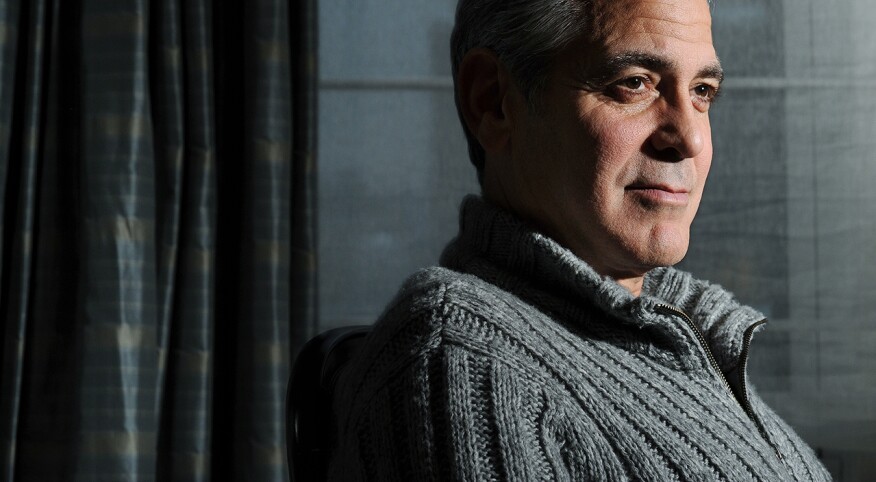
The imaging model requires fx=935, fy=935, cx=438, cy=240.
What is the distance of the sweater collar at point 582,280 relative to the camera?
92 centimetres

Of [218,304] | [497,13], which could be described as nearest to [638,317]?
[497,13]

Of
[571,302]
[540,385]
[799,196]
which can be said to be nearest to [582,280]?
[571,302]

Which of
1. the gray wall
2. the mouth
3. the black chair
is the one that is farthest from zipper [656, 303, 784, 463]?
the gray wall

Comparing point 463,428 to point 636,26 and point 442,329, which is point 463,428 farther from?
point 636,26

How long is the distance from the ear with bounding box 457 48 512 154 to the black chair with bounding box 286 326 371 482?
0.28m

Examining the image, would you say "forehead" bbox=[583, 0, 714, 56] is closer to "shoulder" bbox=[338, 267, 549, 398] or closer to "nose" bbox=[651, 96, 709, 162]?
"nose" bbox=[651, 96, 709, 162]

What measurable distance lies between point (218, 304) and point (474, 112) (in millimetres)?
1107

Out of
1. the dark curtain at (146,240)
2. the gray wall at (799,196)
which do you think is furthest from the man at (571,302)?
the gray wall at (799,196)

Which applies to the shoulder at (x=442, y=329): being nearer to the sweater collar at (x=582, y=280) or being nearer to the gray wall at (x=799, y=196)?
the sweater collar at (x=582, y=280)

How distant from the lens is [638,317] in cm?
92

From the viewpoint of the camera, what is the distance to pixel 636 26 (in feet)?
3.10

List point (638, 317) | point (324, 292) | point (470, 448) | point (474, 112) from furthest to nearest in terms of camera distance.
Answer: point (324, 292) < point (474, 112) < point (638, 317) < point (470, 448)

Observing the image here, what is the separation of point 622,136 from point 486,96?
0.17 m

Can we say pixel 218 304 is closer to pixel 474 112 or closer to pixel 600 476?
pixel 474 112
